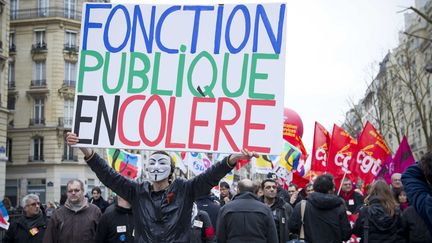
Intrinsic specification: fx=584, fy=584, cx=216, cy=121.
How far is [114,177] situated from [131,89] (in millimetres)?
849

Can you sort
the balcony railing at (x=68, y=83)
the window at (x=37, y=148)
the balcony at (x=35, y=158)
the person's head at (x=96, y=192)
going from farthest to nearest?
the balcony railing at (x=68, y=83) < the window at (x=37, y=148) < the balcony at (x=35, y=158) < the person's head at (x=96, y=192)

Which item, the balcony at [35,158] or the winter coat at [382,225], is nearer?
the winter coat at [382,225]

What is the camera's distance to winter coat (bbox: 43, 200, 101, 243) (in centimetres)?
698

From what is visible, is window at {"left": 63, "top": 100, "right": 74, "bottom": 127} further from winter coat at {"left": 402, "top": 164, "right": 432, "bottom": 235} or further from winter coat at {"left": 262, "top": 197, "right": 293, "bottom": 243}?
winter coat at {"left": 402, "top": 164, "right": 432, "bottom": 235}

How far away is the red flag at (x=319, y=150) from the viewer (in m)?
16.3

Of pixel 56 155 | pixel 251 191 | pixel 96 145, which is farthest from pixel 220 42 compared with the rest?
pixel 56 155

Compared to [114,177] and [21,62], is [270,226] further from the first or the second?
[21,62]

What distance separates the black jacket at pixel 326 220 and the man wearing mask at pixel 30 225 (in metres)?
3.81

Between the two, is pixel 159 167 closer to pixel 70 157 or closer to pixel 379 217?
pixel 379 217

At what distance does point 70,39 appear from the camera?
52.4 m

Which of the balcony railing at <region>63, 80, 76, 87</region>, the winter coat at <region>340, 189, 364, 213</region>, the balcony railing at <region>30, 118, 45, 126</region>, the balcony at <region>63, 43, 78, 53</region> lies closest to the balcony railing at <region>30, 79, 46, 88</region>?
the balcony railing at <region>63, 80, 76, 87</region>

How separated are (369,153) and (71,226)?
8.67 metres

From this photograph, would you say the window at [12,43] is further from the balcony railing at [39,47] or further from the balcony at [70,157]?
the balcony at [70,157]

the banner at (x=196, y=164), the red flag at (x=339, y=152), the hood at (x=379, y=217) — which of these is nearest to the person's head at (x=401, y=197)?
the hood at (x=379, y=217)
